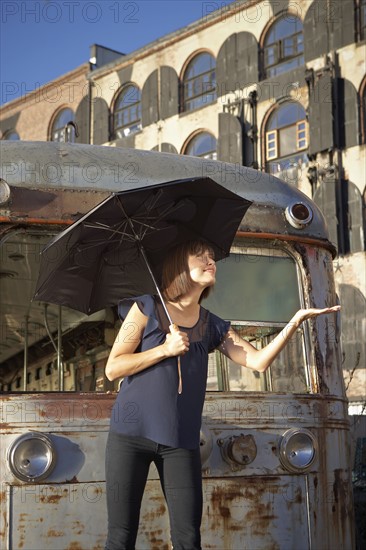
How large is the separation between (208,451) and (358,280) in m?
20.8

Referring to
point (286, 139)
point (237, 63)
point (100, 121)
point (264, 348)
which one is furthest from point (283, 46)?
point (264, 348)

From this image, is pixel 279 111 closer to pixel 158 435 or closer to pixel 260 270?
pixel 260 270

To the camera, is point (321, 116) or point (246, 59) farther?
point (246, 59)

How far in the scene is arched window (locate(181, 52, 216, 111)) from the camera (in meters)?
31.0

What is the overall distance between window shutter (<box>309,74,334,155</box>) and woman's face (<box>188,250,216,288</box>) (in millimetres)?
23111

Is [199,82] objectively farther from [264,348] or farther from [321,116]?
[264,348]

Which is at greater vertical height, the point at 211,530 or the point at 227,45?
the point at 227,45

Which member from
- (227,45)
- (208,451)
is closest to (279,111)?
(227,45)

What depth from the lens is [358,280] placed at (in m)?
25.8

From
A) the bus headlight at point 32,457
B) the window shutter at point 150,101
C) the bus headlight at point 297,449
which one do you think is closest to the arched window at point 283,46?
the window shutter at point 150,101

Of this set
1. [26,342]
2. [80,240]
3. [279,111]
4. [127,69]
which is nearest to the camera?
[80,240]

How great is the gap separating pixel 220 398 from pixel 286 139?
916 inches

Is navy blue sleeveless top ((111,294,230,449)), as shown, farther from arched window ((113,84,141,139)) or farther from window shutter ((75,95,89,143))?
window shutter ((75,95,89,143))

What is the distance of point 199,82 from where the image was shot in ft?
103
